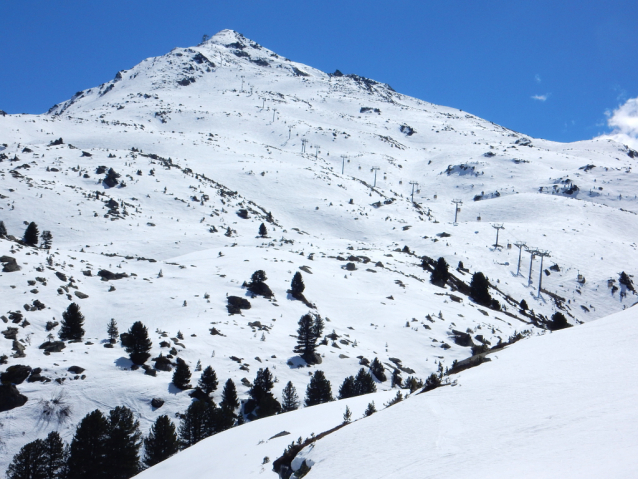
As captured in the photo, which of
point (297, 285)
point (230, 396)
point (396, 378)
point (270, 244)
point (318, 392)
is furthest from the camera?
point (270, 244)

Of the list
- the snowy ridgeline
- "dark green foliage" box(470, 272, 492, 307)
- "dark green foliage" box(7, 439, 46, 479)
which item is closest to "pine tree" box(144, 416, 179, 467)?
the snowy ridgeline

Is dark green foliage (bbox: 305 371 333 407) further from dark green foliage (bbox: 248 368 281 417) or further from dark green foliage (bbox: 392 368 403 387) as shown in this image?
dark green foliage (bbox: 392 368 403 387)

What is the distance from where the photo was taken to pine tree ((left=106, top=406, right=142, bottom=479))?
16703 millimetres

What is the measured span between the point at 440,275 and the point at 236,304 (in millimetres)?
25514

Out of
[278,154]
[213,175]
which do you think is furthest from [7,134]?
[278,154]

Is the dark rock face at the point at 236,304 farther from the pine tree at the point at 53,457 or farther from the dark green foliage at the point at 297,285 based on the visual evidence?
the pine tree at the point at 53,457

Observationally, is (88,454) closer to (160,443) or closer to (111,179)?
(160,443)

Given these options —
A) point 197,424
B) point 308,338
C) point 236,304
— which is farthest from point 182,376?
point 236,304

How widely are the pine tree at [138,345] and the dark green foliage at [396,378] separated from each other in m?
15.4

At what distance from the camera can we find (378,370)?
2706 centimetres

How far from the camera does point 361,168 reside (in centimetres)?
10556

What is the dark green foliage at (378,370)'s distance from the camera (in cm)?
2683

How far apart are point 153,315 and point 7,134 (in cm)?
7882

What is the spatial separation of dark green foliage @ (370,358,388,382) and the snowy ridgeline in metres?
0.97
